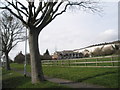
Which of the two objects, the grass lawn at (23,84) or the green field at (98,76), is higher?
the green field at (98,76)

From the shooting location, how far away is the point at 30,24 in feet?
43.0

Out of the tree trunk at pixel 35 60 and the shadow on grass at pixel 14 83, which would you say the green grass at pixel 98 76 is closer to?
the tree trunk at pixel 35 60

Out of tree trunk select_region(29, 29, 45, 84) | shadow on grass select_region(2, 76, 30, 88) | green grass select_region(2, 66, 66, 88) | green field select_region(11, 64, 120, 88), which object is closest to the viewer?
green field select_region(11, 64, 120, 88)

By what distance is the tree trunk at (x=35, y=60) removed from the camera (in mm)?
12762

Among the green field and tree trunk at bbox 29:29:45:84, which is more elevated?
tree trunk at bbox 29:29:45:84

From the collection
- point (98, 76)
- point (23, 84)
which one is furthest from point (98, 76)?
point (23, 84)

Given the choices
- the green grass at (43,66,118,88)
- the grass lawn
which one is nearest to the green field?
the green grass at (43,66,118,88)

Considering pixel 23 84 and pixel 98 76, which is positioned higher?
pixel 98 76

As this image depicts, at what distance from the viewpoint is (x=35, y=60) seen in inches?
511

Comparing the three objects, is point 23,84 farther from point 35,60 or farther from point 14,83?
point 14,83

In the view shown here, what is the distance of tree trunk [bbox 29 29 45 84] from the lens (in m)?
12.8

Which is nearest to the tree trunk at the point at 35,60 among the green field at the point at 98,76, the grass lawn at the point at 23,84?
the grass lawn at the point at 23,84

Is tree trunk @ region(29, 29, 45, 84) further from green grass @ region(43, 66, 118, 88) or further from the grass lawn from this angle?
green grass @ region(43, 66, 118, 88)

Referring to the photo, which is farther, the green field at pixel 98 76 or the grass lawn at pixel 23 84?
the grass lawn at pixel 23 84
